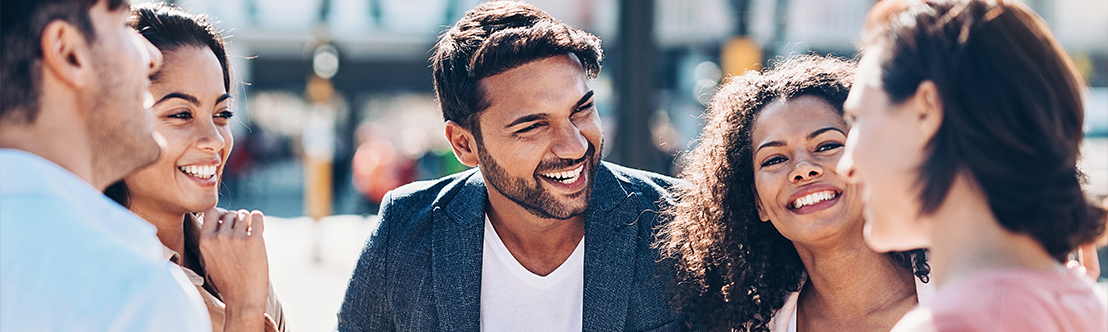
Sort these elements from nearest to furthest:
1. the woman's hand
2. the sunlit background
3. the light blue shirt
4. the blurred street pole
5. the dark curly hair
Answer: the light blue shirt → the woman's hand → the dark curly hair → the blurred street pole → the sunlit background

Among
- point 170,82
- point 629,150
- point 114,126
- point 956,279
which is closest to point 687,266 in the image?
point 956,279

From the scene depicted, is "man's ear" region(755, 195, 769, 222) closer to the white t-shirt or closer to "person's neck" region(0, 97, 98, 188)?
the white t-shirt

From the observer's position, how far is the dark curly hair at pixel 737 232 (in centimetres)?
279

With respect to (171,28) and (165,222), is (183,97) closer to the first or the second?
(171,28)

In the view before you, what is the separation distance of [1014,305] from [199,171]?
2170mm

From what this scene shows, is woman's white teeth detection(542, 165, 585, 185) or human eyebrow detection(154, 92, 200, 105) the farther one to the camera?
woman's white teeth detection(542, 165, 585, 185)

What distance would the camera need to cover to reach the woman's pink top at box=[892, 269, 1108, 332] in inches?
53.0

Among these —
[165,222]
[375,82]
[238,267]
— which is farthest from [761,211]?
[375,82]

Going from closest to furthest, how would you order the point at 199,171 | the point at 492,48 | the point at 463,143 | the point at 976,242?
the point at 976,242 < the point at 199,171 < the point at 492,48 < the point at 463,143

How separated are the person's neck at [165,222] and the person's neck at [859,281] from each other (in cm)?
197

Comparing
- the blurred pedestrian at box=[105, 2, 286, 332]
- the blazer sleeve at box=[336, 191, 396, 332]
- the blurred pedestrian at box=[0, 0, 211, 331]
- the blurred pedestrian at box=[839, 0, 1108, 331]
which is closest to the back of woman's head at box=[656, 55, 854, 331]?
the blazer sleeve at box=[336, 191, 396, 332]

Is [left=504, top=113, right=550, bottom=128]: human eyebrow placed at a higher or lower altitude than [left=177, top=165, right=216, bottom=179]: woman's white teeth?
lower

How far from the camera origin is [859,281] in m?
2.70

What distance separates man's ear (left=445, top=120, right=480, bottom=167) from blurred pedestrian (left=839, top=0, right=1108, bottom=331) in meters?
1.89
